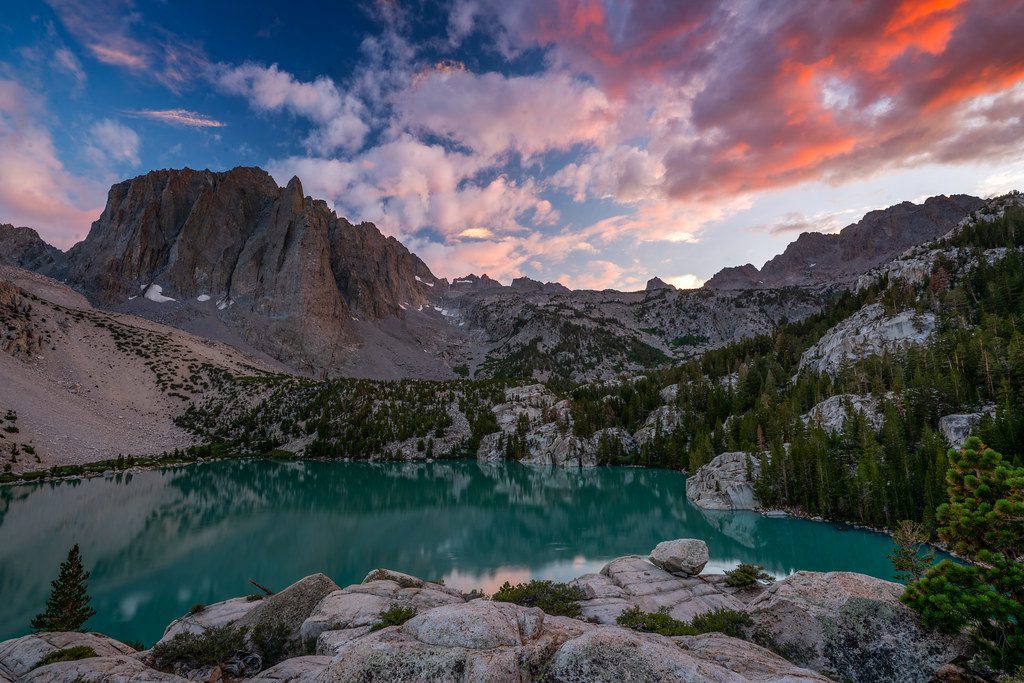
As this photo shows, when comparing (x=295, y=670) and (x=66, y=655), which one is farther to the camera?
(x=295, y=670)

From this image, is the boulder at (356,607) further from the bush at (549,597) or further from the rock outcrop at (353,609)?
the bush at (549,597)

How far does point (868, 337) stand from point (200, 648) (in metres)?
117

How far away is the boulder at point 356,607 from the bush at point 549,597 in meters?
3.86

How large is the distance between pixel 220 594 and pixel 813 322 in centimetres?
14440

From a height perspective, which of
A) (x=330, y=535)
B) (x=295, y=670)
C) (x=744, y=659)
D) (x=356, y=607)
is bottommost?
(x=330, y=535)

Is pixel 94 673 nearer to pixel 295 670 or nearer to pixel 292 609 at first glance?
pixel 295 670

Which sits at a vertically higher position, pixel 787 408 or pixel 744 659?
pixel 787 408

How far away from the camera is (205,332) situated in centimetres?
18962

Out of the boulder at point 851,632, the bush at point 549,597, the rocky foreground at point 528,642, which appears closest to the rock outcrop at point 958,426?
the rocky foreground at point 528,642

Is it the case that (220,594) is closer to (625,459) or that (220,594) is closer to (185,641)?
(185,641)

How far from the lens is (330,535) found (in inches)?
2077

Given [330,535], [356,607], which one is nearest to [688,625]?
[356,607]

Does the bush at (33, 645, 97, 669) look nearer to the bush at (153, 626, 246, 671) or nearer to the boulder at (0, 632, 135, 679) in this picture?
the boulder at (0, 632, 135, 679)

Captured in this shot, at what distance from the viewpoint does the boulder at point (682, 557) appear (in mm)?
26406
